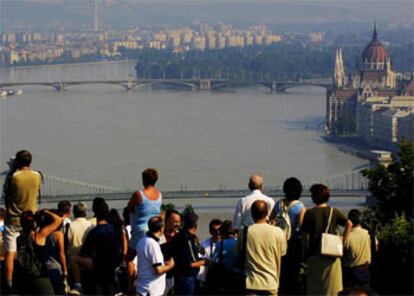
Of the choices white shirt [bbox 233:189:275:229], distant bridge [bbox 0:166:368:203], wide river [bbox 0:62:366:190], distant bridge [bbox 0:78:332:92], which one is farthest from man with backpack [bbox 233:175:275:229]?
distant bridge [bbox 0:78:332:92]

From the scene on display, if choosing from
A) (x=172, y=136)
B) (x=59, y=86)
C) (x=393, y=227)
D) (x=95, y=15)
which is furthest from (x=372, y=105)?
(x=95, y=15)

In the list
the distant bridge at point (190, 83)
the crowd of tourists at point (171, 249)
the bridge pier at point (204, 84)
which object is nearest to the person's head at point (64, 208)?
the crowd of tourists at point (171, 249)

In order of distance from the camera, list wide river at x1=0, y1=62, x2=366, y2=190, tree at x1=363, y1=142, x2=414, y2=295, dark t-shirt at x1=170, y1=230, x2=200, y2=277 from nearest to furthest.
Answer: dark t-shirt at x1=170, y1=230, x2=200, y2=277 → tree at x1=363, y1=142, x2=414, y2=295 → wide river at x1=0, y1=62, x2=366, y2=190

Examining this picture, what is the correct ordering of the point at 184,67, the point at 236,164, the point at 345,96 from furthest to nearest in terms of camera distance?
the point at 184,67, the point at 345,96, the point at 236,164

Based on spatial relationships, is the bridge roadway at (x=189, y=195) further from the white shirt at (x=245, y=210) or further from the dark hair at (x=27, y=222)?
the dark hair at (x=27, y=222)

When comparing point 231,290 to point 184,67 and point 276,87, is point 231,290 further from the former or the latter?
point 184,67

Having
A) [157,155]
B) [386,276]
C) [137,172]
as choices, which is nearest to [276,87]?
[157,155]

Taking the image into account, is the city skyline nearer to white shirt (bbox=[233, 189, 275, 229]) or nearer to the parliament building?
the parliament building
